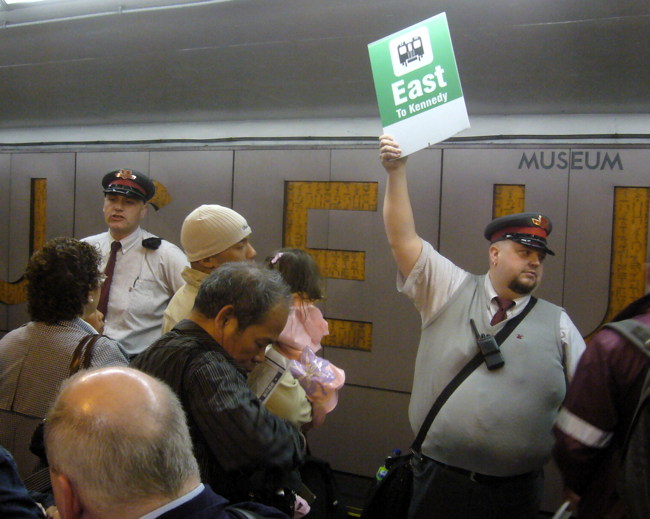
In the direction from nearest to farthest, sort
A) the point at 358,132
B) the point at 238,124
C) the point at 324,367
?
the point at 324,367
the point at 358,132
the point at 238,124

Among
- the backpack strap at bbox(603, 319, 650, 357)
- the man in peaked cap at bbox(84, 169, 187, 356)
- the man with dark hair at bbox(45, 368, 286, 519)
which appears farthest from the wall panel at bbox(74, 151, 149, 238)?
the backpack strap at bbox(603, 319, 650, 357)

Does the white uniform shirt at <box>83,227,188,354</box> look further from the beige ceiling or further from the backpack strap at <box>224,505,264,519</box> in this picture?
the backpack strap at <box>224,505,264,519</box>

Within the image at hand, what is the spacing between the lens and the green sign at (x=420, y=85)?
1.71 metres

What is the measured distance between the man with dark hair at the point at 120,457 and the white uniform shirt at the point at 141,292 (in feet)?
6.02

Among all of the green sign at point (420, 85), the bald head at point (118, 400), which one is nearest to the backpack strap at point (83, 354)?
the bald head at point (118, 400)

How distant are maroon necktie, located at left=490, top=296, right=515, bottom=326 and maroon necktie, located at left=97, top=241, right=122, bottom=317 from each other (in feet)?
6.15

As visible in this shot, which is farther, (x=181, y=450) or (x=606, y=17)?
(x=606, y=17)

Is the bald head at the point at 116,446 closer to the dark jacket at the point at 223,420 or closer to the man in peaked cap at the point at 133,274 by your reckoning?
the dark jacket at the point at 223,420

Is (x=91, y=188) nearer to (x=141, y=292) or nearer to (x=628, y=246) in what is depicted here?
(x=141, y=292)

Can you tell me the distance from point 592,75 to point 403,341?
1802mm

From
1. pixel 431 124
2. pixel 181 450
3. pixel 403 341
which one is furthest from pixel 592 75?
pixel 181 450

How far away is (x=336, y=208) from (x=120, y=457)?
2.75 meters

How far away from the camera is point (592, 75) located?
2.66m

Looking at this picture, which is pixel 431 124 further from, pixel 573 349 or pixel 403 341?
pixel 403 341
